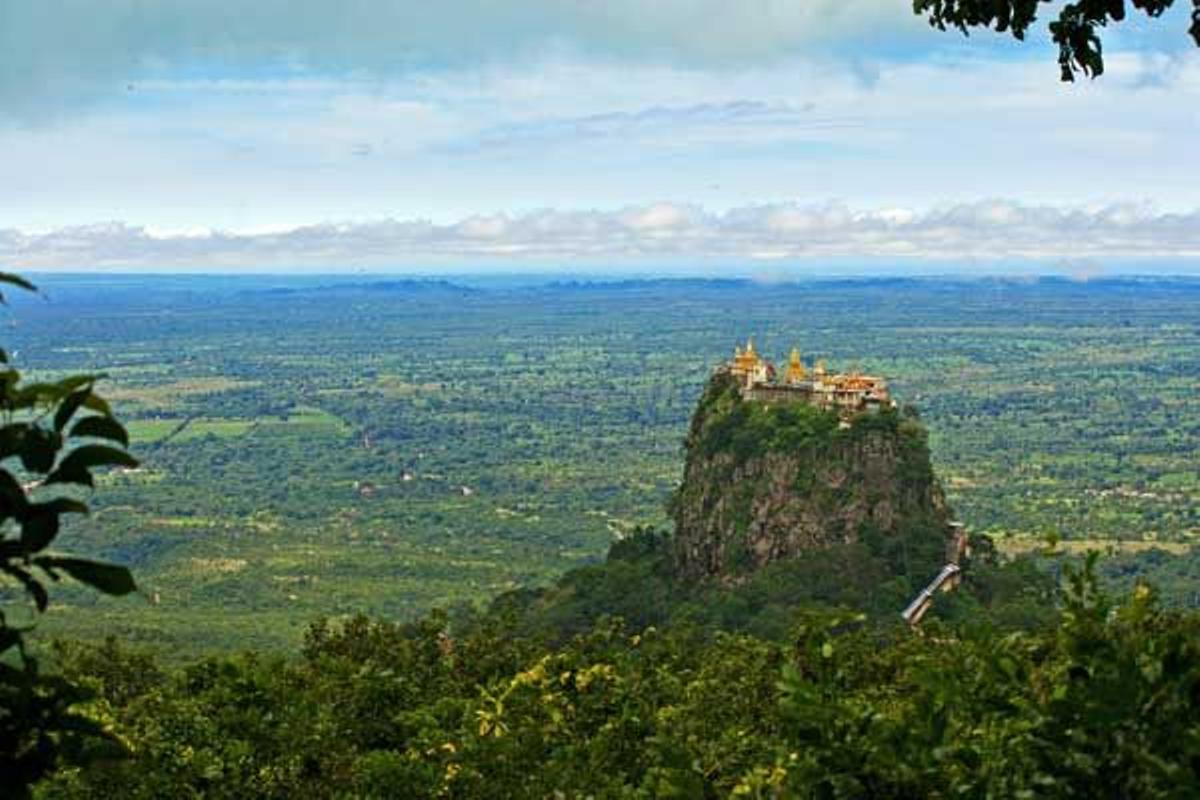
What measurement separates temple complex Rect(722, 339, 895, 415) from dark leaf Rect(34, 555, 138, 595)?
54272mm

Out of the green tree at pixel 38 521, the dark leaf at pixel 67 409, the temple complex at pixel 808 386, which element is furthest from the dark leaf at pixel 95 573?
the temple complex at pixel 808 386

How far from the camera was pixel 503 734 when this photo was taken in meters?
19.1

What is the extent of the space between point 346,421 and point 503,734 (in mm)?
164840

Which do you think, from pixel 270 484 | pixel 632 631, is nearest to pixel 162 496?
pixel 270 484

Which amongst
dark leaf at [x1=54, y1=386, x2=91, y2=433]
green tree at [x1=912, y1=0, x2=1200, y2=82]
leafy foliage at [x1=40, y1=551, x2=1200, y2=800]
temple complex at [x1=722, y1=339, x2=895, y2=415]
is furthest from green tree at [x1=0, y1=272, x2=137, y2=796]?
temple complex at [x1=722, y1=339, x2=895, y2=415]

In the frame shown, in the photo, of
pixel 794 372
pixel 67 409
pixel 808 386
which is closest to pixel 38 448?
pixel 67 409

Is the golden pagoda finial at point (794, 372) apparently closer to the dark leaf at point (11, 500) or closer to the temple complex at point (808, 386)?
the temple complex at point (808, 386)

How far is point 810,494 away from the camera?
57.4 metres

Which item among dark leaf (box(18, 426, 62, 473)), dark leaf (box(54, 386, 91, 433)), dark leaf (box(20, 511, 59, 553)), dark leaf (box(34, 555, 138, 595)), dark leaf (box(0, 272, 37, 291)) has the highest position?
dark leaf (box(0, 272, 37, 291))

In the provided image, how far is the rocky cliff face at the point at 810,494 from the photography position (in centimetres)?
5634

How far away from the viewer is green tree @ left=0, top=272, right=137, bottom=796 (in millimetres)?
5129

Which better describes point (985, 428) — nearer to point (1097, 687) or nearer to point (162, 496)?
point (162, 496)

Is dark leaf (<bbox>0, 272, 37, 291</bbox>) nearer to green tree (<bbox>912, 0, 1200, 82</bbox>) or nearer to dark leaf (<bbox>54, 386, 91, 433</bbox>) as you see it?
dark leaf (<bbox>54, 386, 91, 433</bbox>)

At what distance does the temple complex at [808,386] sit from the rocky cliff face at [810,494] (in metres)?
0.70
